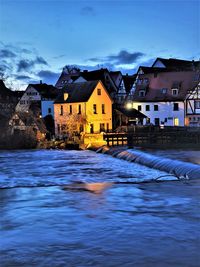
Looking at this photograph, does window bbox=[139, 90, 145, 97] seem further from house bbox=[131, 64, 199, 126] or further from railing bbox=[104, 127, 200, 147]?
railing bbox=[104, 127, 200, 147]

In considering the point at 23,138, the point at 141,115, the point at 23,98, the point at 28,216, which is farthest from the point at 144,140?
the point at 23,98

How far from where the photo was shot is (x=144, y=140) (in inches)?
1385

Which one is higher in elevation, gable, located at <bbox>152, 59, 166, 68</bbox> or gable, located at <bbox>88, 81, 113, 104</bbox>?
gable, located at <bbox>152, 59, 166, 68</bbox>

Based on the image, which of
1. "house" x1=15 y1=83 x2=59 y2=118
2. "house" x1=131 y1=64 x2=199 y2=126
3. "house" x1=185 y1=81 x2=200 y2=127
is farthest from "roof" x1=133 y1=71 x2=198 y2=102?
"house" x1=15 y1=83 x2=59 y2=118

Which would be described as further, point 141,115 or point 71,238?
point 141,115

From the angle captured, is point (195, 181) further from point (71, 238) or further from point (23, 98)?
point (23, 98)

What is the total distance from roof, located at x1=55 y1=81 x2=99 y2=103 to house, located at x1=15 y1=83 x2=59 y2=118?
9959 millimetres

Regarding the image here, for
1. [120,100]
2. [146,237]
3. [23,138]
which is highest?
[120,100]

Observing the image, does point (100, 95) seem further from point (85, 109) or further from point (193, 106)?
point (193, 106)

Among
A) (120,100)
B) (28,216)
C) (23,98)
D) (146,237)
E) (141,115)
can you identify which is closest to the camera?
(146,237)

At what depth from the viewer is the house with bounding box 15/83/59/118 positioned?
59594mm

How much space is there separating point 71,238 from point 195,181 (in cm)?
809

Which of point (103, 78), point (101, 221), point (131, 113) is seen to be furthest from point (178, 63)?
point (101, 221)

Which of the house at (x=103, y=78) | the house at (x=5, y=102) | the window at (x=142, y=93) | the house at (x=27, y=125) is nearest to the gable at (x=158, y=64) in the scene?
the house at (x=103, y=78)
